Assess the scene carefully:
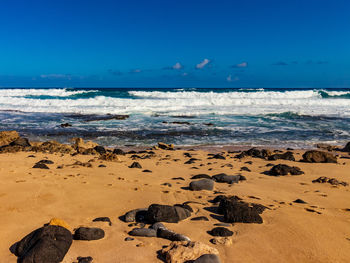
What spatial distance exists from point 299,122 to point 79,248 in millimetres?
15149

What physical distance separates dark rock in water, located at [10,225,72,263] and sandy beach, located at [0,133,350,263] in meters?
0.09

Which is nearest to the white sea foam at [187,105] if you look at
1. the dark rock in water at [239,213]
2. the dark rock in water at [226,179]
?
the dark rock in water at [226,179]

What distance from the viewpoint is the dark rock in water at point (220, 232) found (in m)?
3.13

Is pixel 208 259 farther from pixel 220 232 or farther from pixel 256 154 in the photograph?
pixel 256 154

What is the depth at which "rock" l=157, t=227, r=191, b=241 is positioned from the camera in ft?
9.66

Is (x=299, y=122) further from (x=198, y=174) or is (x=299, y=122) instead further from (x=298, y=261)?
(x=298, y=261)

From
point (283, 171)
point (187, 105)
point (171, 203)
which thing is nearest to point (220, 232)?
point (171, 203)

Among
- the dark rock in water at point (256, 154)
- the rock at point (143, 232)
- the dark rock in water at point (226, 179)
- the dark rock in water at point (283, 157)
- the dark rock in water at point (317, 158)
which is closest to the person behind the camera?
the rock at point (143, 232)

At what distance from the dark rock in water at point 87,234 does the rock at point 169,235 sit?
0.56 m

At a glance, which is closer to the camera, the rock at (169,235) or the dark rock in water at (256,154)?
the rock at (169,235)

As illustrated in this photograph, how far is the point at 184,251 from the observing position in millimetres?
2639

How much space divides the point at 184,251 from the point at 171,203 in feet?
5.18

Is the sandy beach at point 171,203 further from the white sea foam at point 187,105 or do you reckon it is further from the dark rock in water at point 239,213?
the white sea foam at point 187,105

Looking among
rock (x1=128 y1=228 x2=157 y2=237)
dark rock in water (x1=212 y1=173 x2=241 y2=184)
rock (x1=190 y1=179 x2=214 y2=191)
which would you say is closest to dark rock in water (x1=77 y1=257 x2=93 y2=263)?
rock (x1=128 y1=228 x2=157 y2=237)
